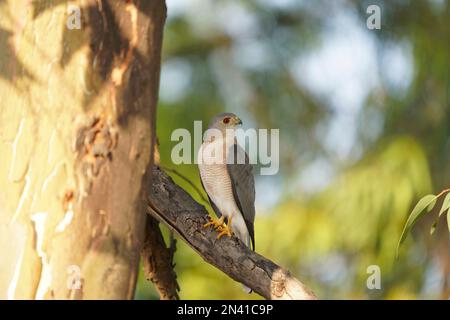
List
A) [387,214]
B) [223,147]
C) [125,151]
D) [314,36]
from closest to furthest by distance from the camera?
[125,151]
[223,147]
[387,214]
[314,36]

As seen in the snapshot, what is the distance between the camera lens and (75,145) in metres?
2.12

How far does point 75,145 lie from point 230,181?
93.7 inches

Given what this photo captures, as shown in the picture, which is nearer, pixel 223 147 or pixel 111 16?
pixel 111 16

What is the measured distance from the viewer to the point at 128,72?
2.16m

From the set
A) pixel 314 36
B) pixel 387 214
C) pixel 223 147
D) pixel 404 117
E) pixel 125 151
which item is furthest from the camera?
pixel 314 36

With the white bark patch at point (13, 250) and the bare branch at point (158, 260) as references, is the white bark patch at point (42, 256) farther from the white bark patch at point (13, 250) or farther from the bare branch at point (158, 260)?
the bare branch at point (158, 260)

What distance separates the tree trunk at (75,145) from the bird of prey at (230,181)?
2.20 m

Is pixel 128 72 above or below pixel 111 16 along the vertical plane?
Result: below

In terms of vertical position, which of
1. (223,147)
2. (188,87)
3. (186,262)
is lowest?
(186,262)

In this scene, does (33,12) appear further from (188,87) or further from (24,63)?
(188,87)

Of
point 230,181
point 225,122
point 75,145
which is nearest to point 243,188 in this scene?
point 230,181

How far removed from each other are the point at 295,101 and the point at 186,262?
2.25 m

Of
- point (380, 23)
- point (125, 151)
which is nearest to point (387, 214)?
point (380, 23)

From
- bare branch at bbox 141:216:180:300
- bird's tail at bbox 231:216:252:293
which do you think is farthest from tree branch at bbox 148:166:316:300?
bird's tail at bbox 231:216:252:293
